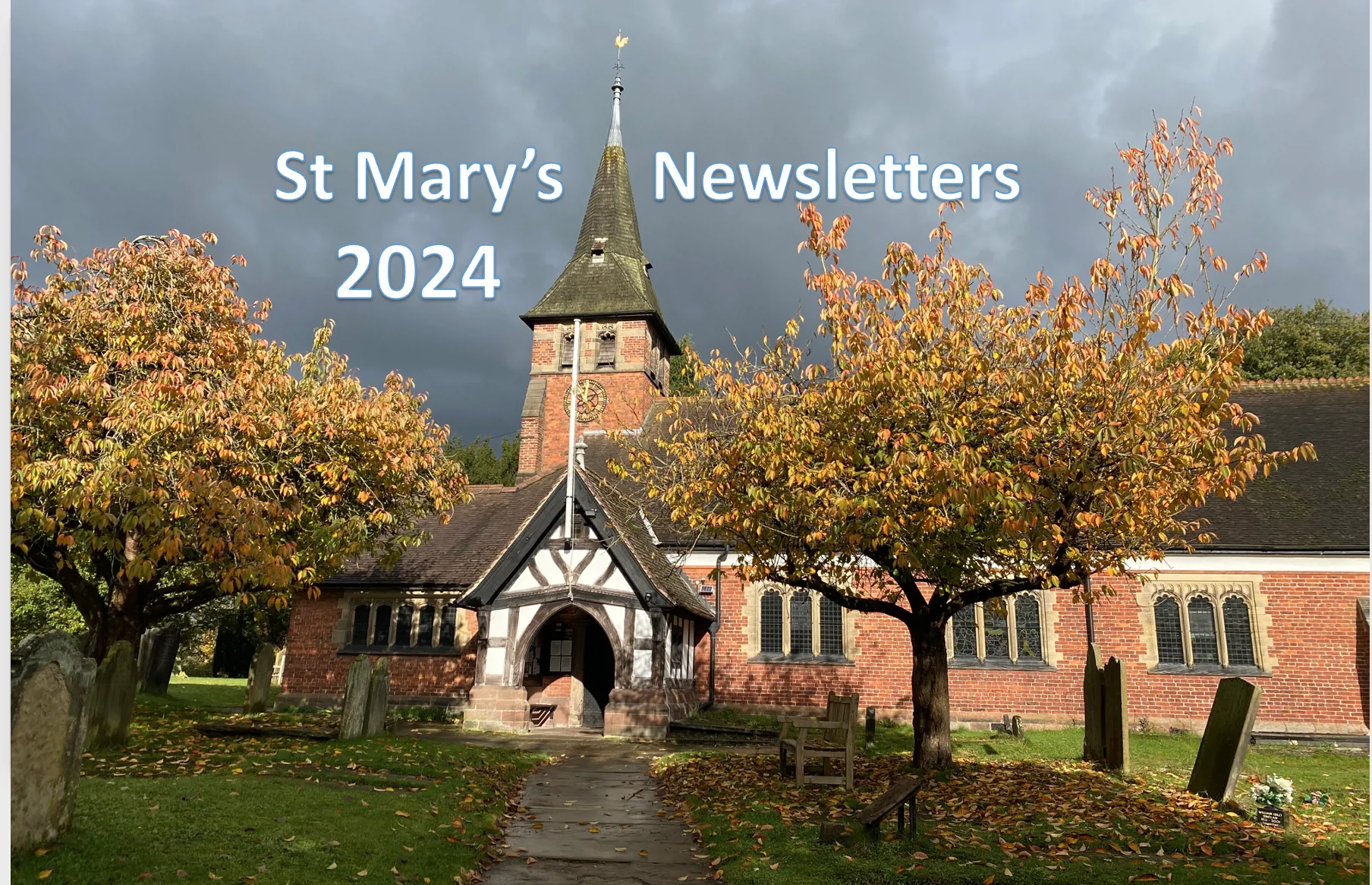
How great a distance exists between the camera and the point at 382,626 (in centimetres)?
2305

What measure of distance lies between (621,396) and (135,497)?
74.6 feet

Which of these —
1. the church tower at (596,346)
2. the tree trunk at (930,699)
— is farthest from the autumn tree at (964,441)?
the church tower at (596,346)

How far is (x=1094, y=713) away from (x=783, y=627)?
9406mm

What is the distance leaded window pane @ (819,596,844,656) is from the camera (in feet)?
73.4

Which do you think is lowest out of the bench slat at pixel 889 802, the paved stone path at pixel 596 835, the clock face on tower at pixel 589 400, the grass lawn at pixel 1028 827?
the paved stone path at pixel 596 835

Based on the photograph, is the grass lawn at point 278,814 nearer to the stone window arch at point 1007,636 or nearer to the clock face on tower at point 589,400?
the stone window arch at point 1007,636

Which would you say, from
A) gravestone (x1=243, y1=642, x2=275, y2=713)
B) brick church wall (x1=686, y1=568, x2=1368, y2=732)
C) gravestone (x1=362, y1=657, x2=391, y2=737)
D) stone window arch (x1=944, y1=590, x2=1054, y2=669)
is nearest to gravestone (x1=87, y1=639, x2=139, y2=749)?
gravestone (x1=362, y1=657, x2=391, y2=737)

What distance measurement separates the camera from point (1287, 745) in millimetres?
18875

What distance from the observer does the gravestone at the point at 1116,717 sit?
42.1 ft

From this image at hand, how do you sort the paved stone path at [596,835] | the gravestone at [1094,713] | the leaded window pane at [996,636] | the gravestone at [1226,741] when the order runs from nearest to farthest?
the paved stone path at [596,835]
the gravestone at [1226,741]
the gravestone at [1094,713]
the leaded window pane at [996,636]

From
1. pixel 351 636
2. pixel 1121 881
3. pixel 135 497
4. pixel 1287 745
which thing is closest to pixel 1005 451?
pixel 1121 881

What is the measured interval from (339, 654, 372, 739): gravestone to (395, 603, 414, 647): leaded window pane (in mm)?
8268

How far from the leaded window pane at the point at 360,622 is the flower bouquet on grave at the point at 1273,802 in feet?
65.0

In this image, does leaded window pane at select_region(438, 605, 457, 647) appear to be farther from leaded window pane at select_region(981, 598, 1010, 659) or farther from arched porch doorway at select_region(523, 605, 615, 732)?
leaded window pane at select_region(981, 598, 1010, 659)
